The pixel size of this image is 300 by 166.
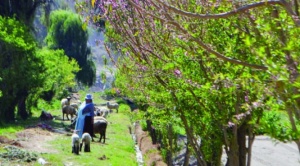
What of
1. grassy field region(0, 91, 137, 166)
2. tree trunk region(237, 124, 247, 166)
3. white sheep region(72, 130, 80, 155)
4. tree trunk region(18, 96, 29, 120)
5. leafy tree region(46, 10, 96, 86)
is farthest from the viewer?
→ leafy tree region(46, 10, 96, 86)

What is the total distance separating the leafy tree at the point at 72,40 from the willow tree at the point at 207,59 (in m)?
53.3

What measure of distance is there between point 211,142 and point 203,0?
5.77 metres

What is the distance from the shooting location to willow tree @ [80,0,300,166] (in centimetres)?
577

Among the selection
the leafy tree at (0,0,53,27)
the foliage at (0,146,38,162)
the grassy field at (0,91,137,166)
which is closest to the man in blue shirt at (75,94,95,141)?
the grassy field at (0,91,137,166)

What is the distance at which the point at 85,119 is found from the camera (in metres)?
25.1

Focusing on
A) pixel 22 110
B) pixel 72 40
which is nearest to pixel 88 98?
pixel 22 110

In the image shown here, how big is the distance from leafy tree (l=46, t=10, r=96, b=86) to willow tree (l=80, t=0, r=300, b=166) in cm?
5332

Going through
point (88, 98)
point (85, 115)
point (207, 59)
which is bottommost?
point (85, 115)

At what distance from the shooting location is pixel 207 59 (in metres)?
7.90

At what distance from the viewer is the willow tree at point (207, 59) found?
577cm

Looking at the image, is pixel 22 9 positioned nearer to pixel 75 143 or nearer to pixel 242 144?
pixel 75 143

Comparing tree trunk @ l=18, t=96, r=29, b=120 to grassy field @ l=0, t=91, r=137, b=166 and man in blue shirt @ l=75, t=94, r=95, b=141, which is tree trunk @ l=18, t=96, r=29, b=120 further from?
man in blue shirt @ l=75, t=94, r=95, b=141

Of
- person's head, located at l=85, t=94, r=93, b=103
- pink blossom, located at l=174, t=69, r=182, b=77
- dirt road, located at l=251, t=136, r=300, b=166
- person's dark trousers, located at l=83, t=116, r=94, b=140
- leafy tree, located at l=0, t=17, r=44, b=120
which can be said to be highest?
leafy tree, located at l=0, t=17, r=44, b=120

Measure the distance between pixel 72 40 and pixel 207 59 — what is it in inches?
2313
